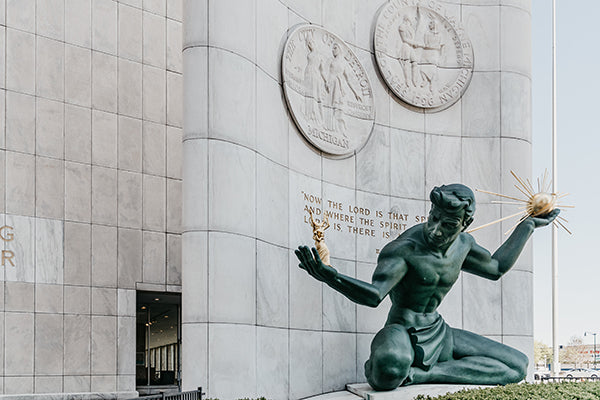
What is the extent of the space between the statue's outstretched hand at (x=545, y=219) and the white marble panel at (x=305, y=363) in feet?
11.8

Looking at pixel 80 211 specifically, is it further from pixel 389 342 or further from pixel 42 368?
pixel 389 342

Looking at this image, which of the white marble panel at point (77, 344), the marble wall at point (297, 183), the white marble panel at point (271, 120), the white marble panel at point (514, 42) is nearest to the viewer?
the marble wall at point (297, 183)

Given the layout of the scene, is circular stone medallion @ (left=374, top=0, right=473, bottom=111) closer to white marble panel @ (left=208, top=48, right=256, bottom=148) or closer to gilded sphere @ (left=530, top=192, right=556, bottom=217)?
gilded sphere @ (left=530, top=192, right=556, bottom=217)

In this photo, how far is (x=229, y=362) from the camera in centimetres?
1029

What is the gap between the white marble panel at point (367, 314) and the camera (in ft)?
42.3

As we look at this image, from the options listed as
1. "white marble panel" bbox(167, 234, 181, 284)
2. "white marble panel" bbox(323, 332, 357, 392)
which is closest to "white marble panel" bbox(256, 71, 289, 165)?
"white marble panel" bbox(323, 332, 357, 392)

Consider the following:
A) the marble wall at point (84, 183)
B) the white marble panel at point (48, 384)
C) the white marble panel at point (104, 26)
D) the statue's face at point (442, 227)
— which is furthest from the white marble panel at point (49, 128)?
the statue's face at point (442, 227)

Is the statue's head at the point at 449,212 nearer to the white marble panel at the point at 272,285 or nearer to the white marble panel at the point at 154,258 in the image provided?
the white marble panel at the point at 272,285

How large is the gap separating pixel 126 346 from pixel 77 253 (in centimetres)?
242

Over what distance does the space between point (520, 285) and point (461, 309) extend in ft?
4.43

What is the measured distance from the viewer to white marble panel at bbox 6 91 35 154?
16.8 meters

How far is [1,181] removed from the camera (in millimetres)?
16578

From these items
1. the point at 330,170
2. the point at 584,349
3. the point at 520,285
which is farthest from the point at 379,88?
the point at 584,349

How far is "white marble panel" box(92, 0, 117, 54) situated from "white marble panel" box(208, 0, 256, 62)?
26.0 feet
